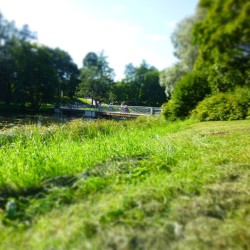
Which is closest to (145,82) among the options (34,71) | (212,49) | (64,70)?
(64,70)

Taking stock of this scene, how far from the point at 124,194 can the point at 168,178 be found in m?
0.78

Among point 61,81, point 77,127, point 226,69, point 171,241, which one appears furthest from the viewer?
point 77,127

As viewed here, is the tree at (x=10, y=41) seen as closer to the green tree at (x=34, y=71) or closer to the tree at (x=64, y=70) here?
the green tree at (x=34, y=71)

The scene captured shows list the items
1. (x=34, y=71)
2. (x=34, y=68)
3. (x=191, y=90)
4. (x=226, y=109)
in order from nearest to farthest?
(x=191, y=90), (x=34, y=68), (x=34, y=71), (x=226, y=109)

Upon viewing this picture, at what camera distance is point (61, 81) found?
6.26 metres

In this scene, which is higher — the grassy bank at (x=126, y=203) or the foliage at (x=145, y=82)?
the foliage at (x=145, y=82)

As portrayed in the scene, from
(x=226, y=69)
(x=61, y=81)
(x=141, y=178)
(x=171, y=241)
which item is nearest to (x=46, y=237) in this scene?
(x=171, y=241)

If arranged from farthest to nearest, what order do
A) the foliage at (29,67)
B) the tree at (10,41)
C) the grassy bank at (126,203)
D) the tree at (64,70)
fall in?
the tree at (64,70), the foliage at (29,67), the tree at (10,41), the grassy bank at (126,203)

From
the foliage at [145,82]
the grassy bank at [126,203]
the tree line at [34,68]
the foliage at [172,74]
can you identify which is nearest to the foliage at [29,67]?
the tree line at [34,68]

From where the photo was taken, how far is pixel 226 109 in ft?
27.2

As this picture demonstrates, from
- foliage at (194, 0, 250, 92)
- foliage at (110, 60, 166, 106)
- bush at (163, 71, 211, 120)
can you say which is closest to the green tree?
foliage at (110, 60, 166, 106)

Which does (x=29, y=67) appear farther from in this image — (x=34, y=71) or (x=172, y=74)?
(x=172, y=74)

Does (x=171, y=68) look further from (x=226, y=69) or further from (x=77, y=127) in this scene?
(x=77, y=127)

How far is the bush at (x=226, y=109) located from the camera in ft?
20.6
